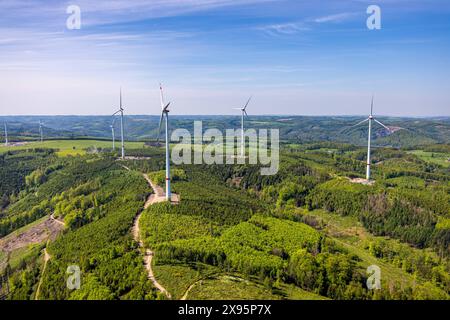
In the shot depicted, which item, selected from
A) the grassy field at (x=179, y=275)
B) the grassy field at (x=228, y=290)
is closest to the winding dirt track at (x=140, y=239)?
the grassy field at (x=179, y=275)

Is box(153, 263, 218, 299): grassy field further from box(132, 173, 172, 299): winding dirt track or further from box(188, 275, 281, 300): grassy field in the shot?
box(188, 275, 281, 300): grassy field

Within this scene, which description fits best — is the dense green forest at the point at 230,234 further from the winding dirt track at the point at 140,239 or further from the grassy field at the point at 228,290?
the winding dirt track at the point at 140,239

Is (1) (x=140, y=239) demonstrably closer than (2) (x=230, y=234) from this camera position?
Yes

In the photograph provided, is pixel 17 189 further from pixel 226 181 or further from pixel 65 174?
pixel 226 181

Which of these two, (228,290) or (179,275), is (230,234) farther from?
(228,290)

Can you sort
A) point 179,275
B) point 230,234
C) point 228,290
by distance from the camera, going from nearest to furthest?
point 228,290 → point 179,275 → point 230,234

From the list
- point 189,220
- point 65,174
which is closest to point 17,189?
point 65,174

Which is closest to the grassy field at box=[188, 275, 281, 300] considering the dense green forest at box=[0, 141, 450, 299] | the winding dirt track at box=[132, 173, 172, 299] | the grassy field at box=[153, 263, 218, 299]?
the dense green forest at box=[0, 141, 450, 299]

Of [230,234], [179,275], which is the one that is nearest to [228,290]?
[179,275]
